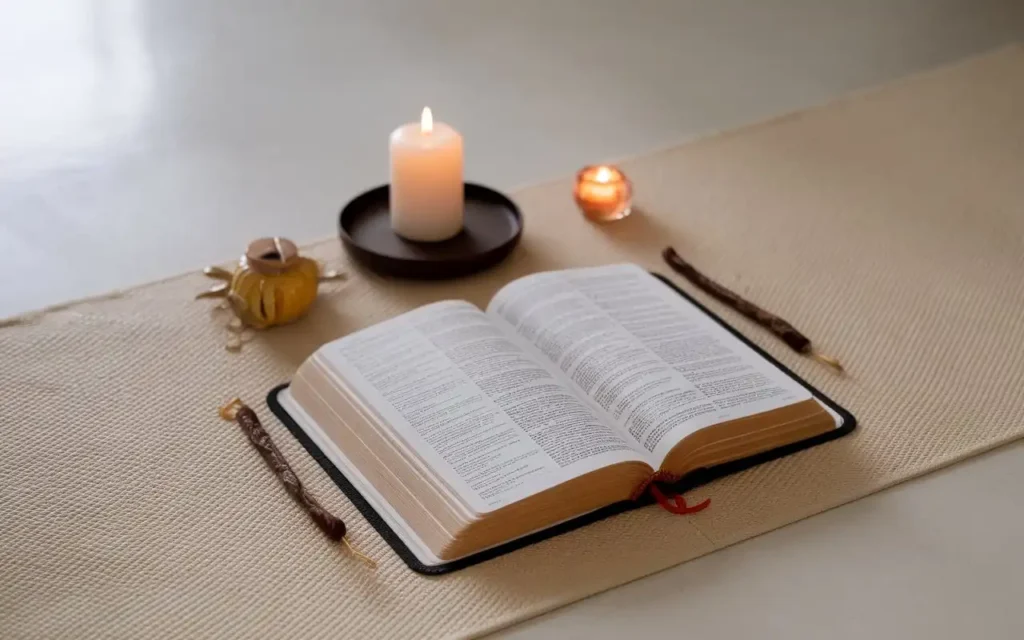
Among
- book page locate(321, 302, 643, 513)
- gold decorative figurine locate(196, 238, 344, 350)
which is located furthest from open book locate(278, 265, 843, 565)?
gold decorative figurine locate(196, 238, 344, 350)

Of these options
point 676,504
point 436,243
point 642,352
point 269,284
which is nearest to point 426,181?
point 436,243

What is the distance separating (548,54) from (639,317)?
913 millimetres

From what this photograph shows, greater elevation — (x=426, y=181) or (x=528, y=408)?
(x=426, y=181)

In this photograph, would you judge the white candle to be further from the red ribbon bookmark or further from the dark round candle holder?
the red ribbon bookmark

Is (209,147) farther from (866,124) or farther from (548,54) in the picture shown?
(866,124)

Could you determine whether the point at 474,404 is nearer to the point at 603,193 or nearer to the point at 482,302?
the point at 482,302

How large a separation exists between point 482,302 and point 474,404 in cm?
28

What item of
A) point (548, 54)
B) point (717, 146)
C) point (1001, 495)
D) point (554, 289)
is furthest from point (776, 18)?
point (1001, 495)

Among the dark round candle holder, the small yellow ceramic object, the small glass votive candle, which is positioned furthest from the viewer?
the small glass votive candle

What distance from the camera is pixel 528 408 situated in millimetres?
1093

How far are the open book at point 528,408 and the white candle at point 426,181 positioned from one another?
0.57 feet

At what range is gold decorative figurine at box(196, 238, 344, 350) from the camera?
1.28m

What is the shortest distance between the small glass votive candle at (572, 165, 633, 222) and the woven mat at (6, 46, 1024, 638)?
0.02m

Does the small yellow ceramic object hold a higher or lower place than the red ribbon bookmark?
higher
